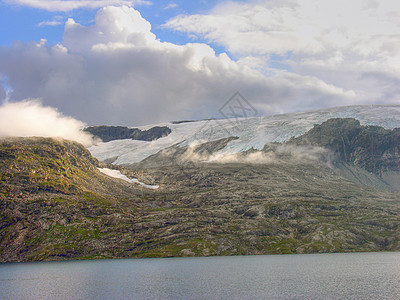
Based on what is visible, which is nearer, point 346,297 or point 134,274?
point 346,297

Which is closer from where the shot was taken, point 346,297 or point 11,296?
point 346,297

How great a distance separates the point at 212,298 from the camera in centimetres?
11069

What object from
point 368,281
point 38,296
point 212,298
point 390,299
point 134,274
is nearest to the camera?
point 390,299

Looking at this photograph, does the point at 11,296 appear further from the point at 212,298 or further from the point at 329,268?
the point at 329,268

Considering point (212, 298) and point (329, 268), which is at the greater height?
point (212, 298)

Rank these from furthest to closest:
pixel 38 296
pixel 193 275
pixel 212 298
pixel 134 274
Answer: pixel 134 274 → pixel 193 275 → pixel 38 296 → pixel 212 298

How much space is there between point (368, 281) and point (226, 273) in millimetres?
58696

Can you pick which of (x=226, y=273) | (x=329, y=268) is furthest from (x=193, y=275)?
(x=329, y=268)

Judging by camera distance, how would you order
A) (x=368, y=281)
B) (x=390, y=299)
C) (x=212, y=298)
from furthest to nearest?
(x=368, y=281)
(x=212, y=298)
(x=390, y=299)

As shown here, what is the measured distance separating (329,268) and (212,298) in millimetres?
89073

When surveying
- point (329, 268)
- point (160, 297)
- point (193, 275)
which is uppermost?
point (160, 297)

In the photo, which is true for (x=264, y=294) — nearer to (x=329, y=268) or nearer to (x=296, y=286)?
(x=296, y=286)

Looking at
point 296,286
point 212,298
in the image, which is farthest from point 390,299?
point 212,298

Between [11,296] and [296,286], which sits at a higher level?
[11,296]
